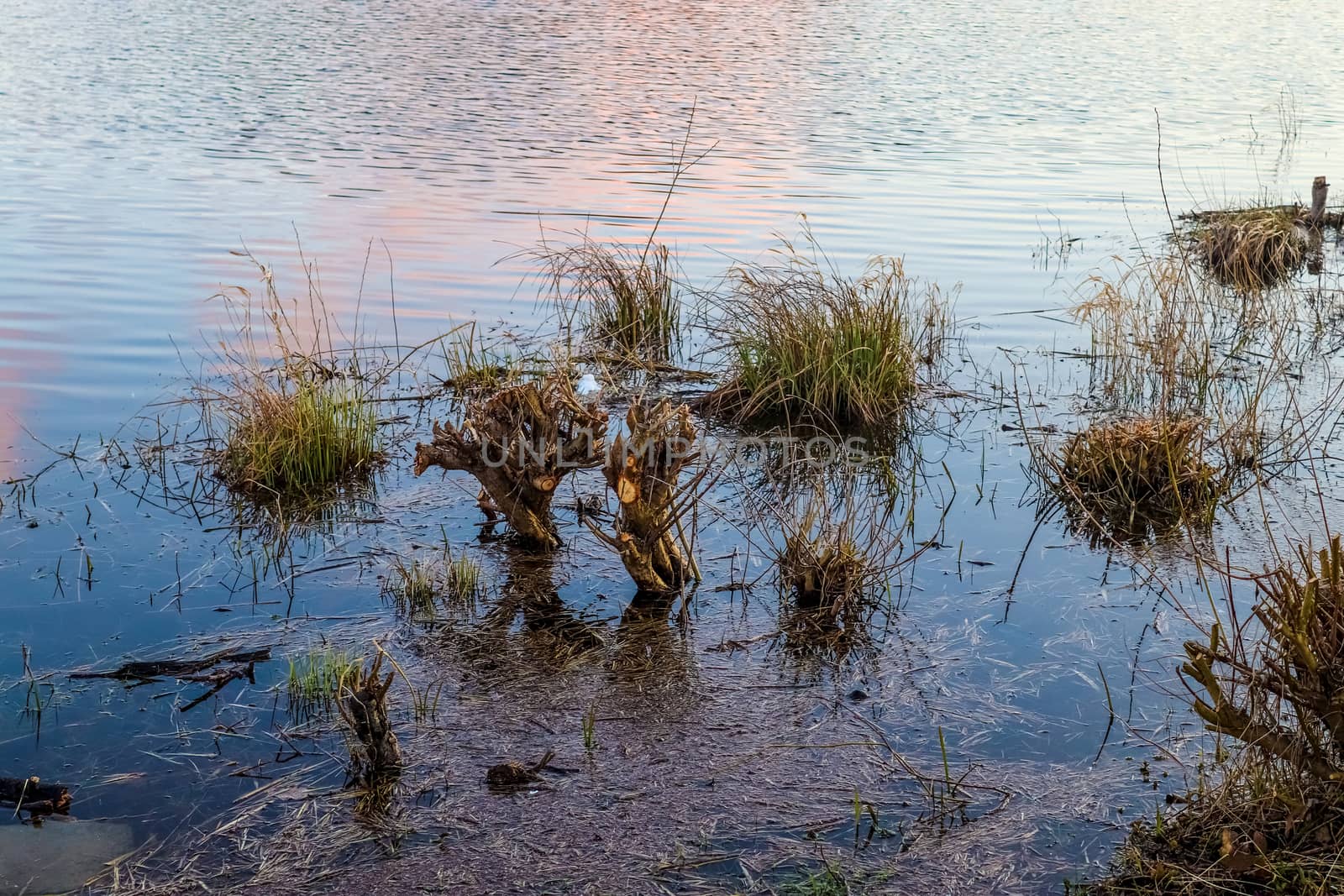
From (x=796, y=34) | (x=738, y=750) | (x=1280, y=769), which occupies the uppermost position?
(x=796, y=34)

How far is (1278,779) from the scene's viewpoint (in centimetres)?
356

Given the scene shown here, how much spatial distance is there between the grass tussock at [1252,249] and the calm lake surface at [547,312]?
1.15 metres

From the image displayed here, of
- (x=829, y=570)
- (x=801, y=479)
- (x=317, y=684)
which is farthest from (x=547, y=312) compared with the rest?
(x=317, y=684)

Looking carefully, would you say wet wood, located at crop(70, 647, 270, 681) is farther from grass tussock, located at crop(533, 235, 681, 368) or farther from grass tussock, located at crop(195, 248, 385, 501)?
grass tussock, located at crop(533, 235, 681, 368)

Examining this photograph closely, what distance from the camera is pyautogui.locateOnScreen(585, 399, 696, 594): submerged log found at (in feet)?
17.8

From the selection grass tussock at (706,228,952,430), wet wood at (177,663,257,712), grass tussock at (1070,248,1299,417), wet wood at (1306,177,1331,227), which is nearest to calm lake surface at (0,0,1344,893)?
wet wood at (177,663,257,712)

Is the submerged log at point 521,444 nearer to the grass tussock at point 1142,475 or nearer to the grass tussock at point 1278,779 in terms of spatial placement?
the grass tussock at point 1142,475

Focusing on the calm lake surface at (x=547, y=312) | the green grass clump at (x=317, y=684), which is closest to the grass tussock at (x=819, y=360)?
the calm lake surface at (x=547, y=312)

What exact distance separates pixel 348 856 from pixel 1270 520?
475 cm

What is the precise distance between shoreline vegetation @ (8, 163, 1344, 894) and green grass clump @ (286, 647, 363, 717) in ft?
0.05

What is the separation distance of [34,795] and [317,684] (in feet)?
3.23

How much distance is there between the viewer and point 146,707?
14.9 ft

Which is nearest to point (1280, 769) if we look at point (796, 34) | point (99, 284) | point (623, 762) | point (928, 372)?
point (623, 762)

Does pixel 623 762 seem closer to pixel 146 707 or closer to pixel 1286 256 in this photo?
pixel 146 707
